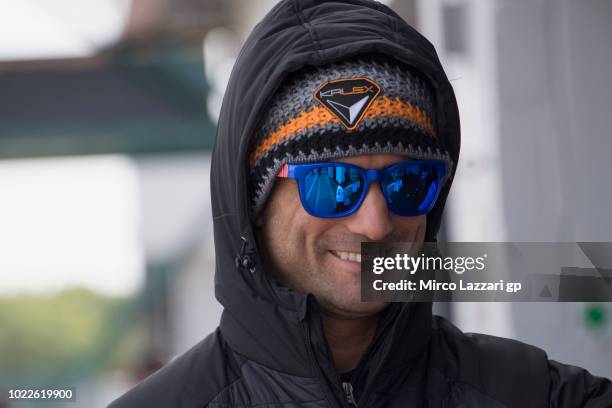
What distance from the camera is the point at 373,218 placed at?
1801 millimetres

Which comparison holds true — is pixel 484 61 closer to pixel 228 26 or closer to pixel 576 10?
pixel 576 10

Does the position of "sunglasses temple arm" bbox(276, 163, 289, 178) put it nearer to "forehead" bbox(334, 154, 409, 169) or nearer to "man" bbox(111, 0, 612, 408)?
"man" bbox(111, 0, 612, 408)

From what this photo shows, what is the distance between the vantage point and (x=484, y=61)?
444cm

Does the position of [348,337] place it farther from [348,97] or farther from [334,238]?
[348,97]

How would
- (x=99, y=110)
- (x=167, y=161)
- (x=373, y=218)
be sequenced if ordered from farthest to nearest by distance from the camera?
(x=167, y=161) < (x=99, y=110) < (x=373, y=218)

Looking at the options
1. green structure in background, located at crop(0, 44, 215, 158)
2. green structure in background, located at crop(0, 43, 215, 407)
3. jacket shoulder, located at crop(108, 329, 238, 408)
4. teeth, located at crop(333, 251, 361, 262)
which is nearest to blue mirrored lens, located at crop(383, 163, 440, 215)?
teeth, located at crop(333, 251, 361, 262)

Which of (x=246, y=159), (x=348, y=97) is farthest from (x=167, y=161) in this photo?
(x=348, y=97)

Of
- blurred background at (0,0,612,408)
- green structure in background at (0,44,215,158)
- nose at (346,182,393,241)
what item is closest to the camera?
nose at (346,182,393,241)

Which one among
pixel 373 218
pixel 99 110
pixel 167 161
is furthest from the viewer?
pixel 167 161

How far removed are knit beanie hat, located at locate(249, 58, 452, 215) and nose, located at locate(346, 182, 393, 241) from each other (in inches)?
3.5

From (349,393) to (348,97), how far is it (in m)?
0.60

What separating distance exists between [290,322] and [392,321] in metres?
0.21

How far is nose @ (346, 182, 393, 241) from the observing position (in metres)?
1.79

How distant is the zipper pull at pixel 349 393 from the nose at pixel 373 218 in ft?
1.00
